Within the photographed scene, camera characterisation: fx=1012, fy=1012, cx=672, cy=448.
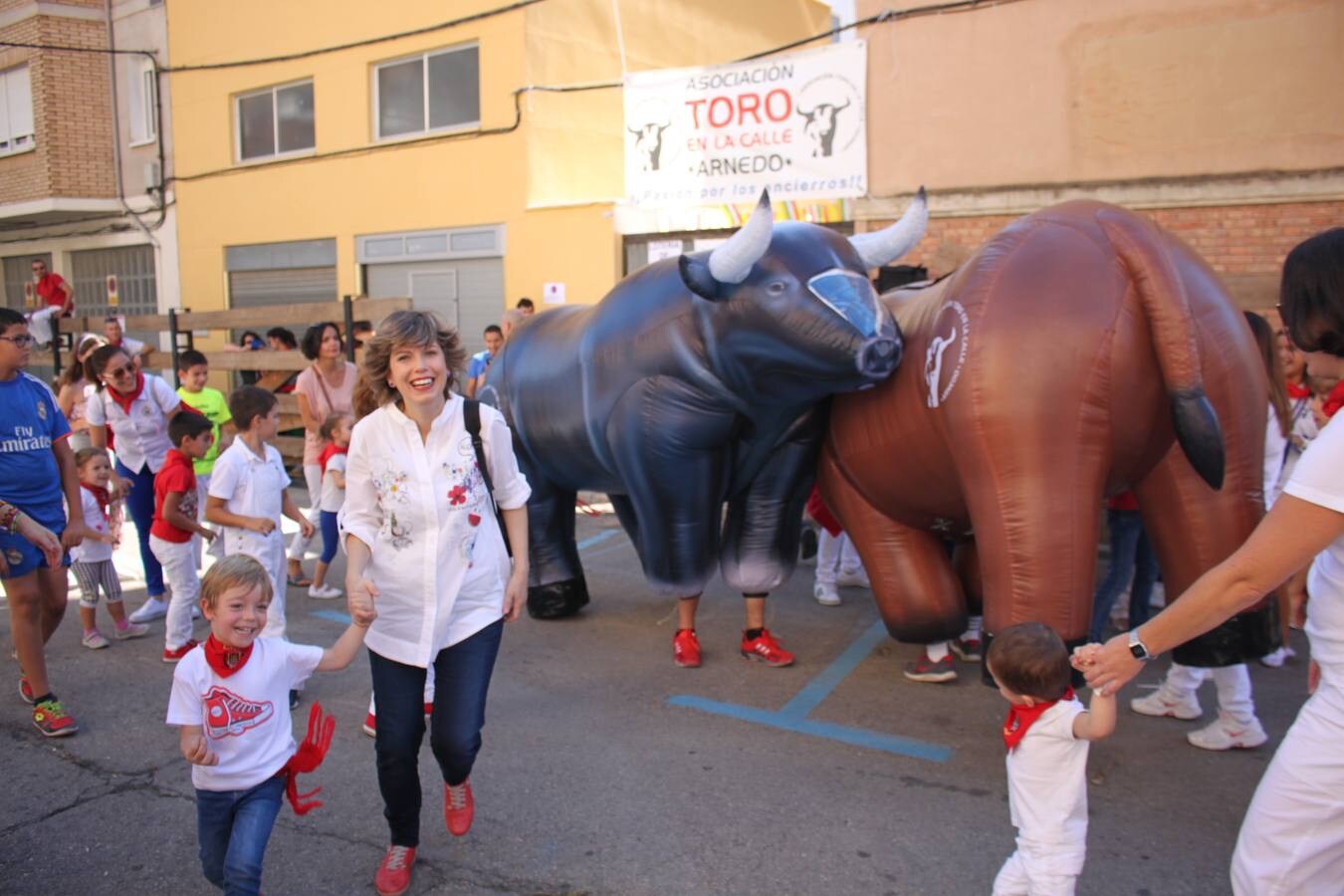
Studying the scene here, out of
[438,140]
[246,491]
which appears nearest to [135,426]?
[246,491]

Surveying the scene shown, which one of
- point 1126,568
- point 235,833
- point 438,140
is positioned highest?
point 438,140

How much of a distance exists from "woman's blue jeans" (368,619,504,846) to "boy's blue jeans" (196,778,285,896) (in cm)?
35

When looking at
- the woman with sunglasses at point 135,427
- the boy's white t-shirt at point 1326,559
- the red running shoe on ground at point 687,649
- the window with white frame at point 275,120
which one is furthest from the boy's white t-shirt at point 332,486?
the window with white frame at point 275,120

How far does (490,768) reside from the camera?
3.74m

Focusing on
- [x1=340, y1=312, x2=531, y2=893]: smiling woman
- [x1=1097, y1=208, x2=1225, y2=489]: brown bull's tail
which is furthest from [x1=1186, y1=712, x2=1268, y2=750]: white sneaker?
[x1=340, y1=312, x2=531, y2=893]: smiling woman

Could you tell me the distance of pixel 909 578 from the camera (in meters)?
4.05

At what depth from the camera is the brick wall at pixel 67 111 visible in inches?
600

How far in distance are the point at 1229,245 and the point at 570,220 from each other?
6633 millimetres

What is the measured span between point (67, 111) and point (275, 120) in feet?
12.3

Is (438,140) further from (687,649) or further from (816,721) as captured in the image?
(816,721)

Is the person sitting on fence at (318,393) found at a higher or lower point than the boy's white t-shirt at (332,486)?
higher

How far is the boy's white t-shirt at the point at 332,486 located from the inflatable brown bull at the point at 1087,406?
3.63 m

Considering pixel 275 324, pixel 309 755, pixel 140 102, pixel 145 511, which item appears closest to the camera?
pixel 309 755

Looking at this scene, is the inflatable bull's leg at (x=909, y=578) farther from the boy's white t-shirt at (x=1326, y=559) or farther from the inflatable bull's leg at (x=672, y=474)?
the boy's white t-shirt at (x=1326, y=559)
